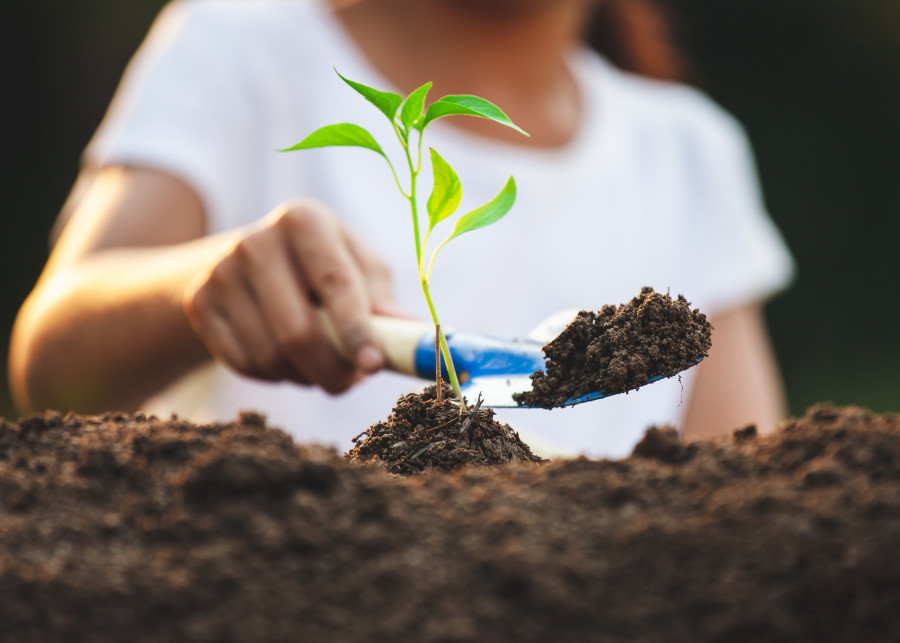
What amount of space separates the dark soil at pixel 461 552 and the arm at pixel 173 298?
1.89 ft

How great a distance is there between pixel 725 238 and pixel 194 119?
2.01 meters

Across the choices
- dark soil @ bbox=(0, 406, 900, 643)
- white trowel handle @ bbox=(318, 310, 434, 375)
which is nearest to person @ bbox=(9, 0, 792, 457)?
white trowel handle @ bbox=(318, 310, 434, 375)

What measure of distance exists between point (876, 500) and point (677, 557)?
0.16 m

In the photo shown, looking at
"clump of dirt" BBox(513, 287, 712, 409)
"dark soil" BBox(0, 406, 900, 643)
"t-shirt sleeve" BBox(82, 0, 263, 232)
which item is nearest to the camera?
"dark soil" BBox(0, 406, 900, 643)

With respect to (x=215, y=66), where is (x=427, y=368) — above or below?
below

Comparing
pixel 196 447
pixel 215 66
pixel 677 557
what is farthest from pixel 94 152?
pixel 677 557

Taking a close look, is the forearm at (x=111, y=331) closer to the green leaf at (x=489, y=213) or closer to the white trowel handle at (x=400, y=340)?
the white trowel handle at (x=400, y=340)

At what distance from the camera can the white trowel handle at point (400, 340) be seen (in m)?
1.17

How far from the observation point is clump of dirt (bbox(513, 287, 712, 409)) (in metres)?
0.90

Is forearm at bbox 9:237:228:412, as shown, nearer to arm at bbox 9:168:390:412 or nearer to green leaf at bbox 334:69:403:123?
arm at bbox 9:168:390:412

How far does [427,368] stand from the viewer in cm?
115

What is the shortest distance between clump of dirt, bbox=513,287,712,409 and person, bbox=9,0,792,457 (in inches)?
20.1

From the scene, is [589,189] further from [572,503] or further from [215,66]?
[572,503]

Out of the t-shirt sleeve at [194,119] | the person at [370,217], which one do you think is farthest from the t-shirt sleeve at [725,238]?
the t-shirt sleeve at [194,119]
